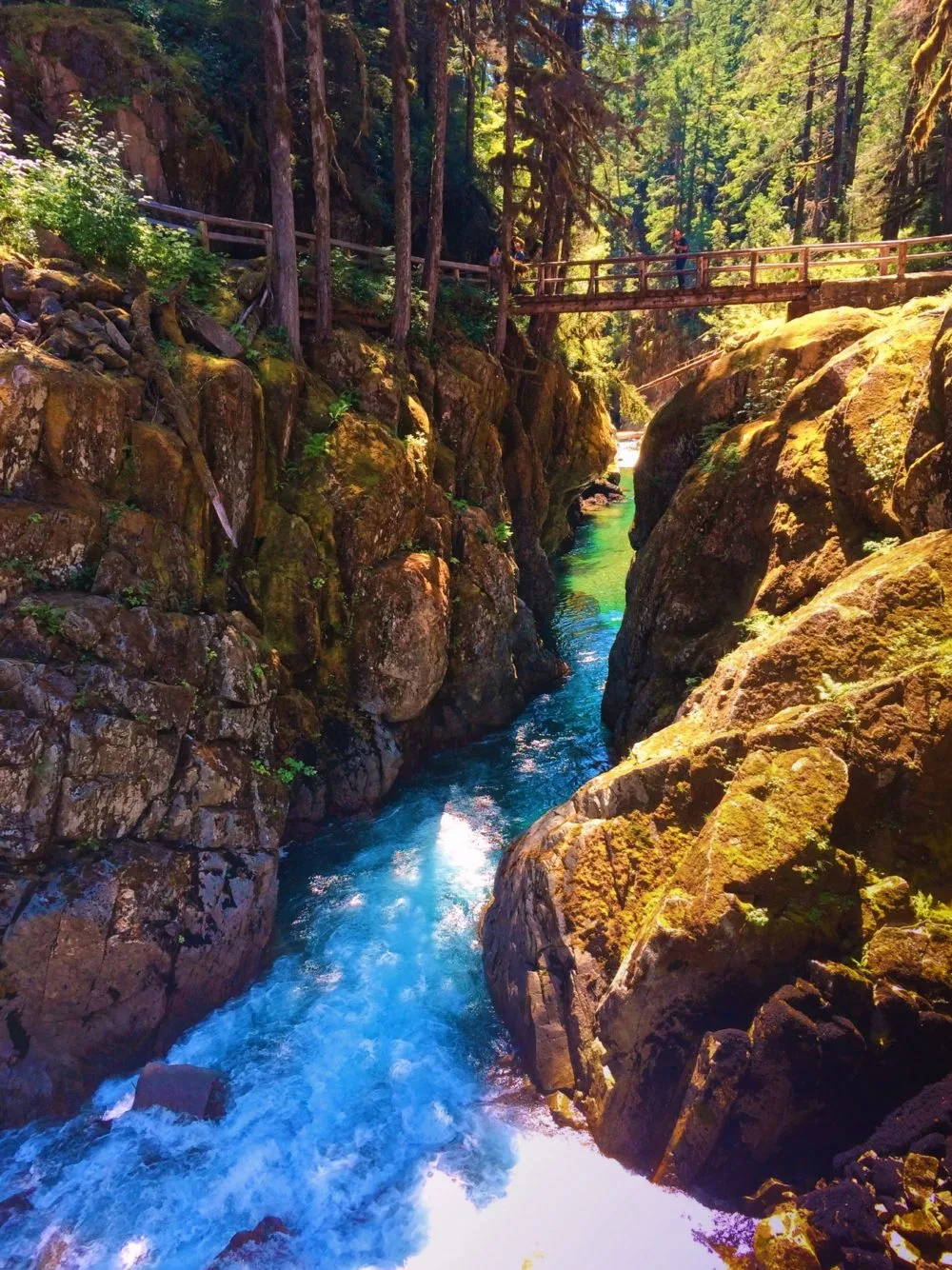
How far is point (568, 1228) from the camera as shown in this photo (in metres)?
7.43

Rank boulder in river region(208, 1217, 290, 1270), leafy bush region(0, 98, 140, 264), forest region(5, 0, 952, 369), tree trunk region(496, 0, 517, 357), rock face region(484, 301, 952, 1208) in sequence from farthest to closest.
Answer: tree trunk region(496, 0, 517, 357) < forest region(5, 0, 952, 369) < leafy bush region(0, 98, 140, 264) < boulder in river region(208, 1217, 290, 1270) < rock face region(484, 301, 952, 1208)

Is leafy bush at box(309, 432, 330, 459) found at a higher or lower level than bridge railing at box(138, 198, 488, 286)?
lower

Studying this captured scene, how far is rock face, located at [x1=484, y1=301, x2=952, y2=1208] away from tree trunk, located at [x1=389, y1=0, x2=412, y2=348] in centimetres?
1009

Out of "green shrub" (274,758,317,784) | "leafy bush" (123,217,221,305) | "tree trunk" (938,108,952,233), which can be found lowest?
"green shrub" (274,758,317,784)

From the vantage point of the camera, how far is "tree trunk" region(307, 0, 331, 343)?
1505cm

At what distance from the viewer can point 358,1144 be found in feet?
28.0

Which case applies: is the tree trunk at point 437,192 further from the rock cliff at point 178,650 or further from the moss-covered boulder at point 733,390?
the moss-covered boulder at point 733,390

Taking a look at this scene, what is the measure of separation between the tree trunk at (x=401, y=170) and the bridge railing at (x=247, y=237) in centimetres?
146

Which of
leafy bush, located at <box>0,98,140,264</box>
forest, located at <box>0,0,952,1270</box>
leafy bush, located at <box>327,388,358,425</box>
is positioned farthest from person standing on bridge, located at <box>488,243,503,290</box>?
leafy bush, located at <box>0,98,140,264</box>

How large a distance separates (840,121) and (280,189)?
23.6m

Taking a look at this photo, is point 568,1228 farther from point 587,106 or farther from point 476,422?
point 587,106

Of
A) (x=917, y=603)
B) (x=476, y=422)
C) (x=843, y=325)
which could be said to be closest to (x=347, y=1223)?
(x=917, y=603)

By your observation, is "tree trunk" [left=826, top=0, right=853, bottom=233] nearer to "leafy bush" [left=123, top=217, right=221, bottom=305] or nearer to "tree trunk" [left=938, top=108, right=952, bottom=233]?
"tree trunk" [left=938, top=108, right=952, bottom=233]

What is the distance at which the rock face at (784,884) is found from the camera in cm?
707
